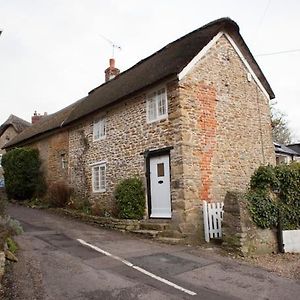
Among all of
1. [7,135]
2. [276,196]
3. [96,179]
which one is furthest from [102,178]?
[7,135]

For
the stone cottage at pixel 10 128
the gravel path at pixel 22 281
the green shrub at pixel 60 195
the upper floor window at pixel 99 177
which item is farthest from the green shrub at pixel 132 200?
the stone cottage at pixel 10 128

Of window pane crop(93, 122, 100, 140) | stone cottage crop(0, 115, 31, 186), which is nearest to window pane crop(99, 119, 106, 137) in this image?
window pane crop(93, 122, 100, 140)

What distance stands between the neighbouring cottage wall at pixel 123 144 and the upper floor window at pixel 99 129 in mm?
241

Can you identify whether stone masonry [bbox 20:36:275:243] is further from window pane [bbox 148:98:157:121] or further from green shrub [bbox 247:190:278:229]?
green shrub [bbox 247:190:278:229]

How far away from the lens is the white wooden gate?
11.0 metres

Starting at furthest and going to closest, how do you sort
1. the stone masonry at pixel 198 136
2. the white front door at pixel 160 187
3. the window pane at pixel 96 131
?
the window pane at pixel 96 131
the white front door at pixel 160 187
the stone masonry at pixel 198 136

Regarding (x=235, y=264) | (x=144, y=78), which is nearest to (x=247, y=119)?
(x=144, y=78)

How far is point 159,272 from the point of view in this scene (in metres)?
7.44

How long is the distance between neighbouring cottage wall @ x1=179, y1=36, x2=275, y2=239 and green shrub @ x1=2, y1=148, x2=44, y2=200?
12.9 metres

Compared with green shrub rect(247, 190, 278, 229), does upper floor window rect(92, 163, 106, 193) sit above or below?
above

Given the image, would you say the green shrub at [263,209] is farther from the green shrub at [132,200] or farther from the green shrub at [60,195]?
the green shrub at [60,195]

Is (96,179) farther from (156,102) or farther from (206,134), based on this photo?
(206,134)

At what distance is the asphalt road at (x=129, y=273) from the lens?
609 cm

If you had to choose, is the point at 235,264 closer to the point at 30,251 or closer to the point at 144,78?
the point at 30,251
